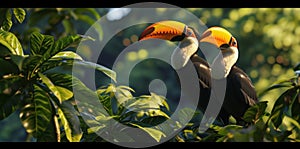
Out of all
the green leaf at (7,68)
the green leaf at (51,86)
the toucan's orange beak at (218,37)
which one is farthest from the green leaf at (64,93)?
the toucan's orange beak at (218,37)

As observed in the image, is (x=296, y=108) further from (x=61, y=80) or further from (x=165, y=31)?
(x=165, y=31)

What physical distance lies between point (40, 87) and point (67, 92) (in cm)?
8

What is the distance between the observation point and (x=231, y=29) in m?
7.29

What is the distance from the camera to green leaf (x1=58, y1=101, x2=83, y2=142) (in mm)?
1127

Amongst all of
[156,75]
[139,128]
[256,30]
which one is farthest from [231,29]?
[139,128]

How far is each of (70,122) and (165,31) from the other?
1.44m

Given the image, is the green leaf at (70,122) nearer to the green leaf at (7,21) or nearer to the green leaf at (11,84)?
the green leaf at (11,84)

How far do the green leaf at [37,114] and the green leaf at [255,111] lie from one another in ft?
1.45

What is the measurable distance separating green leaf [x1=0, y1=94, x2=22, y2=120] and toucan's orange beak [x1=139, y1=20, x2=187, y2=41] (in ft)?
4.64

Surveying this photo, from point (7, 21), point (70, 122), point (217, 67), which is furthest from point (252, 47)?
point (70, 122)

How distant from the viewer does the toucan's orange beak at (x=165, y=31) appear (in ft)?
8.27

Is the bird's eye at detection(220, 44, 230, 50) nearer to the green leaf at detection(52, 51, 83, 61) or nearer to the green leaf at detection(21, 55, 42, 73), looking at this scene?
the green leaf at detection(52, 51, 83, 61)

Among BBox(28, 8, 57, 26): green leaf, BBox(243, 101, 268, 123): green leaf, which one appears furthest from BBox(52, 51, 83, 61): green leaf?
BBox(28, 8, 57, 26): green leaf

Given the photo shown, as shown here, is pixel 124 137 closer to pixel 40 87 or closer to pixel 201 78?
pixel 40 87
